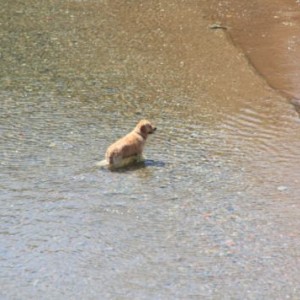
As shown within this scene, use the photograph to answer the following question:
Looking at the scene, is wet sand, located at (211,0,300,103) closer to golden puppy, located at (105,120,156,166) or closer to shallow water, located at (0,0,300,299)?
shallow water, located at (0,0,300,299)

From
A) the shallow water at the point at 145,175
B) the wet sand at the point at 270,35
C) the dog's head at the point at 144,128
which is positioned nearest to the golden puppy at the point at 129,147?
the dog's head at the point at 144,128

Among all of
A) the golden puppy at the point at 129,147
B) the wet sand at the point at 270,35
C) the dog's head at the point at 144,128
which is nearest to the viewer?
the golden puppy at the point at 129,147

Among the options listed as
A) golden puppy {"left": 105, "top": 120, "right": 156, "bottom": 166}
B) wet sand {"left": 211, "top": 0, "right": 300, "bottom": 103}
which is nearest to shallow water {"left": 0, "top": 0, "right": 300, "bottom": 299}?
golden puppy {"left": 105, "top": 120, "right": 156, "bottom": 166}

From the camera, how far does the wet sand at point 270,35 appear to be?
31.1 ft

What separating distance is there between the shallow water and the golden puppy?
0.11 meters

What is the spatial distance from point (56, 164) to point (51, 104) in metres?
1.63

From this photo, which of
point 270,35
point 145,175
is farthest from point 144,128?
point 270,35

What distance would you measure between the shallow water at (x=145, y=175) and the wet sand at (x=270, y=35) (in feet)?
0.96

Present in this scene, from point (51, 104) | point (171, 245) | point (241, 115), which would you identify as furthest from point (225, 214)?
point (51, 104)

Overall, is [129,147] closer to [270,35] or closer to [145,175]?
[145,175]

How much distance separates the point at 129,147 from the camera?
663cm

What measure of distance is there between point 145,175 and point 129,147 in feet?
0.92

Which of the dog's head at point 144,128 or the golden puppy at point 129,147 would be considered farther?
the dog's head at point 144,128

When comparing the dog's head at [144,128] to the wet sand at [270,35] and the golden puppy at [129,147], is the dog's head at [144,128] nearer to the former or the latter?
the golden puppy at [129,147]
